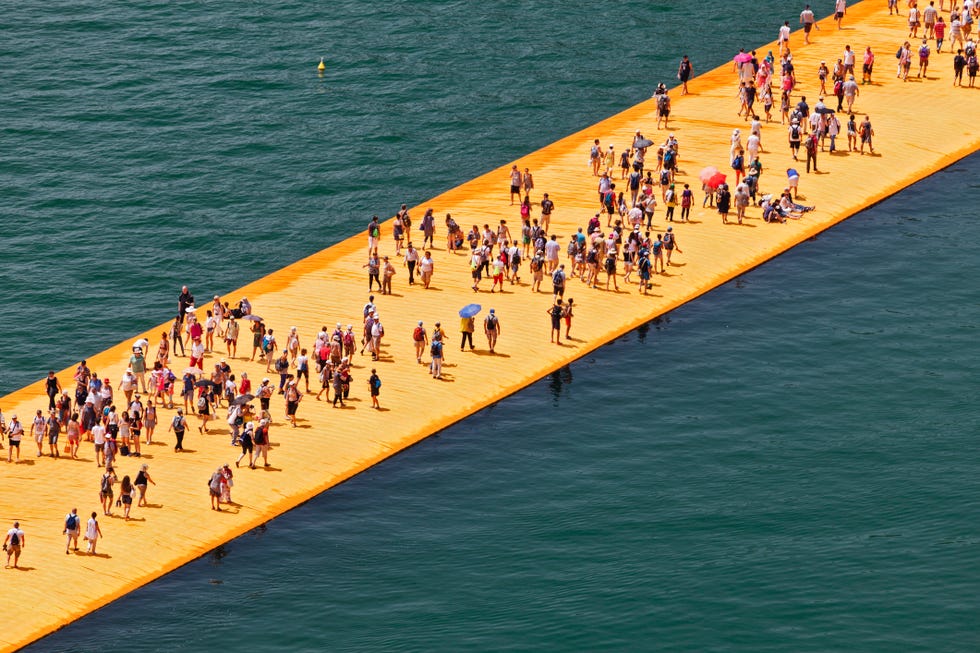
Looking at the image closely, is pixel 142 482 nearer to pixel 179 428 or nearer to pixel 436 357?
pixel 179 428

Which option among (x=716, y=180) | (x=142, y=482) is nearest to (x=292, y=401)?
(x=142, y=482)

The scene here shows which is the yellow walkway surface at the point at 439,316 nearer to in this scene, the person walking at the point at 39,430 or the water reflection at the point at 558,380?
the water reflection at the point at 558,380

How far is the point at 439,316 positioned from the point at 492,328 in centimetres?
424

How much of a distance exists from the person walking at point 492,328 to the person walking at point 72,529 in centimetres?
2018

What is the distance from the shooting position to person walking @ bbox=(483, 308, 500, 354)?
84.8 meters

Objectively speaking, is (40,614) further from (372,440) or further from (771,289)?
(771,289)

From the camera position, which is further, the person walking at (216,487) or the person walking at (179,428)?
the person walking at (179,428)

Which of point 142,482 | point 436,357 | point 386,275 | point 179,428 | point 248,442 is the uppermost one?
point 386,275

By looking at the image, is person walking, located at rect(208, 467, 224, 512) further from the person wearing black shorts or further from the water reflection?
the person wearing black shorts

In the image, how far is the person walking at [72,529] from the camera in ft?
235

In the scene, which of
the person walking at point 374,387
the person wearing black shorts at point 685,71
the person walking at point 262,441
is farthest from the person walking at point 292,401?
the person wearing black shorts at point 685,71

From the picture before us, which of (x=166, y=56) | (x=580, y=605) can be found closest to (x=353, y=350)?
(x=580, y=605)

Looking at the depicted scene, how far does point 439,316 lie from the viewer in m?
88.6

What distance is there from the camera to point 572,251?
301 ft
